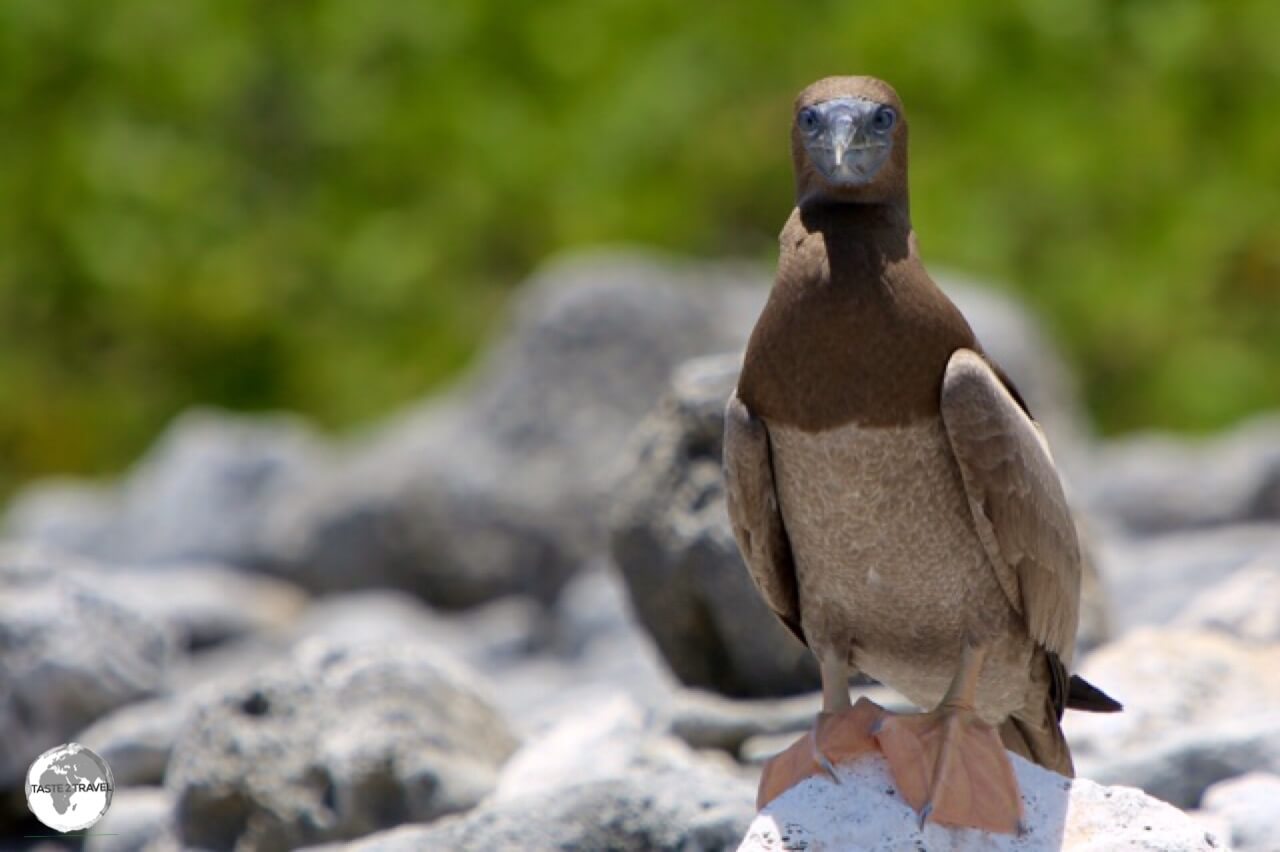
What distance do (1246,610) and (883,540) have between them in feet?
9.33

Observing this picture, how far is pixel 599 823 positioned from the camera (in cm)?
509

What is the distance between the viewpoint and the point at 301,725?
20.1ft

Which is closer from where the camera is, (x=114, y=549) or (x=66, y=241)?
(x=114, y=549)

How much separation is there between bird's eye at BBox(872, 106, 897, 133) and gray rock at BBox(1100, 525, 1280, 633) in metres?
3.85

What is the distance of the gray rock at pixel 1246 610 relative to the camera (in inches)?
274

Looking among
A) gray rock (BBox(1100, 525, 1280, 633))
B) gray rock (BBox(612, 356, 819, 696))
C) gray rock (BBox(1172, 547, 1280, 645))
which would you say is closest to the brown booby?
gray rock (BBox(612, 356, 819, 696))

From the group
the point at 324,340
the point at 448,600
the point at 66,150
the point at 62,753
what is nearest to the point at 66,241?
the point at 66,150

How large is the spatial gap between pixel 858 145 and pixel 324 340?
43.9ft

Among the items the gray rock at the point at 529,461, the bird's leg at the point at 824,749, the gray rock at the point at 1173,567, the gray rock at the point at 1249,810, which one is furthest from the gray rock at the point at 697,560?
the gray rock at the point at 529,461

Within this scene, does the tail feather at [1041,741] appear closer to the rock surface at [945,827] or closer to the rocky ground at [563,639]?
the rocky ground at [563,639]

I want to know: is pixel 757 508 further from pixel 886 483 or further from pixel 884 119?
pixel 884 119

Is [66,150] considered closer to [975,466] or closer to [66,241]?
[66,241]

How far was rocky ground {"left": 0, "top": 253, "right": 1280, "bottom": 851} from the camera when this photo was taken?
553 centimetres

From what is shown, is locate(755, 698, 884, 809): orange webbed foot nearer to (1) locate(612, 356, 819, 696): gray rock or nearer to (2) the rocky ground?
(2) the rocky ground
